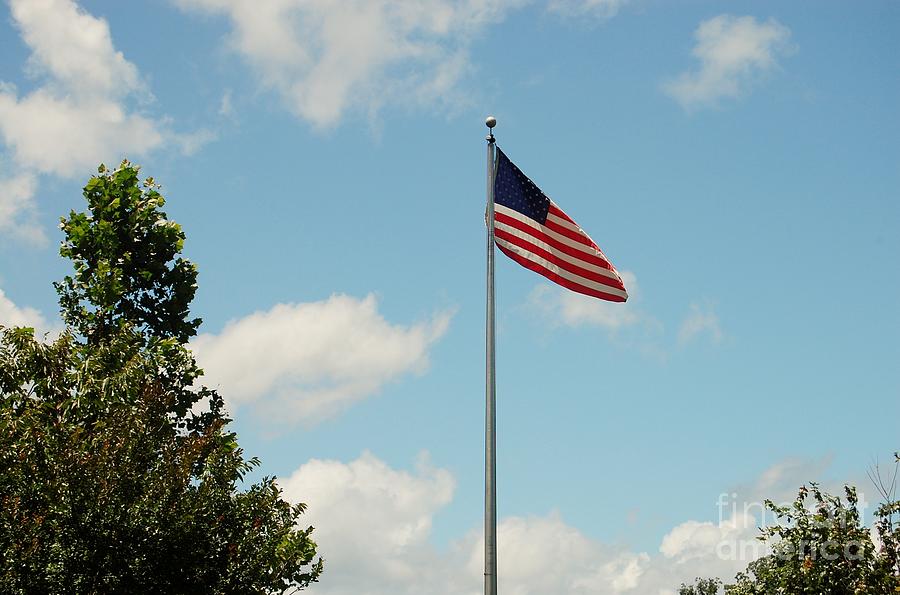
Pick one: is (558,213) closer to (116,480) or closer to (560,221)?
(560,221)

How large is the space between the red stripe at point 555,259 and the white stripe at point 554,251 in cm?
3

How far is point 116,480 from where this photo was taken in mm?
17844

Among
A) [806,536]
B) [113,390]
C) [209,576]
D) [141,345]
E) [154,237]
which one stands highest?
[154,237]

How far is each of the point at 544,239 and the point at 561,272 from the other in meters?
0.63

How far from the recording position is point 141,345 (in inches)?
1068

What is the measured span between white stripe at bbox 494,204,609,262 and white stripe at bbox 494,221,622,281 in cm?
18

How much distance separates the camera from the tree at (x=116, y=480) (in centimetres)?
1714

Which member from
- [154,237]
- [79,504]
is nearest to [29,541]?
[79,504]

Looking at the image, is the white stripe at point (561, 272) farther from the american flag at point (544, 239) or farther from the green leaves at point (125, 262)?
the green leaves at point (125, 262)

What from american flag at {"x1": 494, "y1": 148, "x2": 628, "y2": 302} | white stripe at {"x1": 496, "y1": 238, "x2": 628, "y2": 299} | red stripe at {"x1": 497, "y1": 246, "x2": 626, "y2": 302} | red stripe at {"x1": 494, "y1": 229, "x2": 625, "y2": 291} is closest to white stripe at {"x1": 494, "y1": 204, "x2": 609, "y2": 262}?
american flag at {"x1": 494, "y1": 148, "x2": 628, "y2": 302}

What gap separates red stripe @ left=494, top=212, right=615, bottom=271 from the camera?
15906mm

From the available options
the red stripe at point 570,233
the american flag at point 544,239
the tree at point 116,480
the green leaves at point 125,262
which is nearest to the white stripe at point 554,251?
the american flag at point 544,239

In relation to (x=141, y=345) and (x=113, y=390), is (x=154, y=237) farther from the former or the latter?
(x=113, y=390)

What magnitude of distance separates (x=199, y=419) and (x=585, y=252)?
51.9 ft
